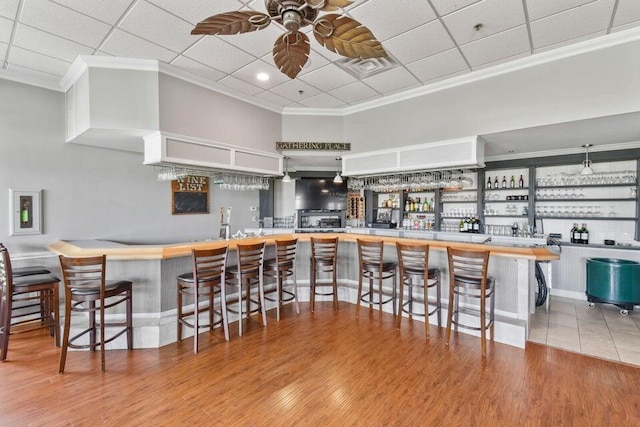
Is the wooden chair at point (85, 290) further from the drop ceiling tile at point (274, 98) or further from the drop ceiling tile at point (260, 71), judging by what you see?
the drop ceiling tile at point (274, 98)

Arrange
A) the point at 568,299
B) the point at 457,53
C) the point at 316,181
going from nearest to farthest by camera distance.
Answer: the point at 457,53, the point at 568,299, the point at 316,181

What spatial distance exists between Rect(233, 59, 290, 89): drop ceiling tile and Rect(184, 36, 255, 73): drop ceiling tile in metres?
0.10

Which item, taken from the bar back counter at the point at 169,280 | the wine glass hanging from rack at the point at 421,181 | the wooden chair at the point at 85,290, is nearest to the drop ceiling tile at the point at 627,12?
the wine glass hanging from rack at the point at 421,181

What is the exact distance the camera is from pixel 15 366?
2963mm

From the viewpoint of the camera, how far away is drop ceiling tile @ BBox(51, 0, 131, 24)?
2.67 metres

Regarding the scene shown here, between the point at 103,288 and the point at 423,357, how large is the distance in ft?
10.6

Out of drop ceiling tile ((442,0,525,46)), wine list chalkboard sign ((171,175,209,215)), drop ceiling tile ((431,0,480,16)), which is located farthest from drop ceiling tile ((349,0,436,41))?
wine list chalkboard sign ((171,175,209,215))

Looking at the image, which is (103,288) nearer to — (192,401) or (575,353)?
(192,401)

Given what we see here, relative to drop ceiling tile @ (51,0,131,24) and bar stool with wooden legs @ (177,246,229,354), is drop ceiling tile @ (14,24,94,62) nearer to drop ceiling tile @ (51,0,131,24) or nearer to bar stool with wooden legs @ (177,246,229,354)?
drop ceiling tile @ (51,0,131,24)

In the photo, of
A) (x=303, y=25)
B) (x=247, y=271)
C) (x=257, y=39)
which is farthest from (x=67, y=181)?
(x=303, y=25)

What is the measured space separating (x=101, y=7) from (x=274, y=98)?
8.43 feet

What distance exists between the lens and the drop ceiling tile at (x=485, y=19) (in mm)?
2746

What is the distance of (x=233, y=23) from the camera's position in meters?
1.98

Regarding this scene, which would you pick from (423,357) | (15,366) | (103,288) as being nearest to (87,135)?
(103,288)
